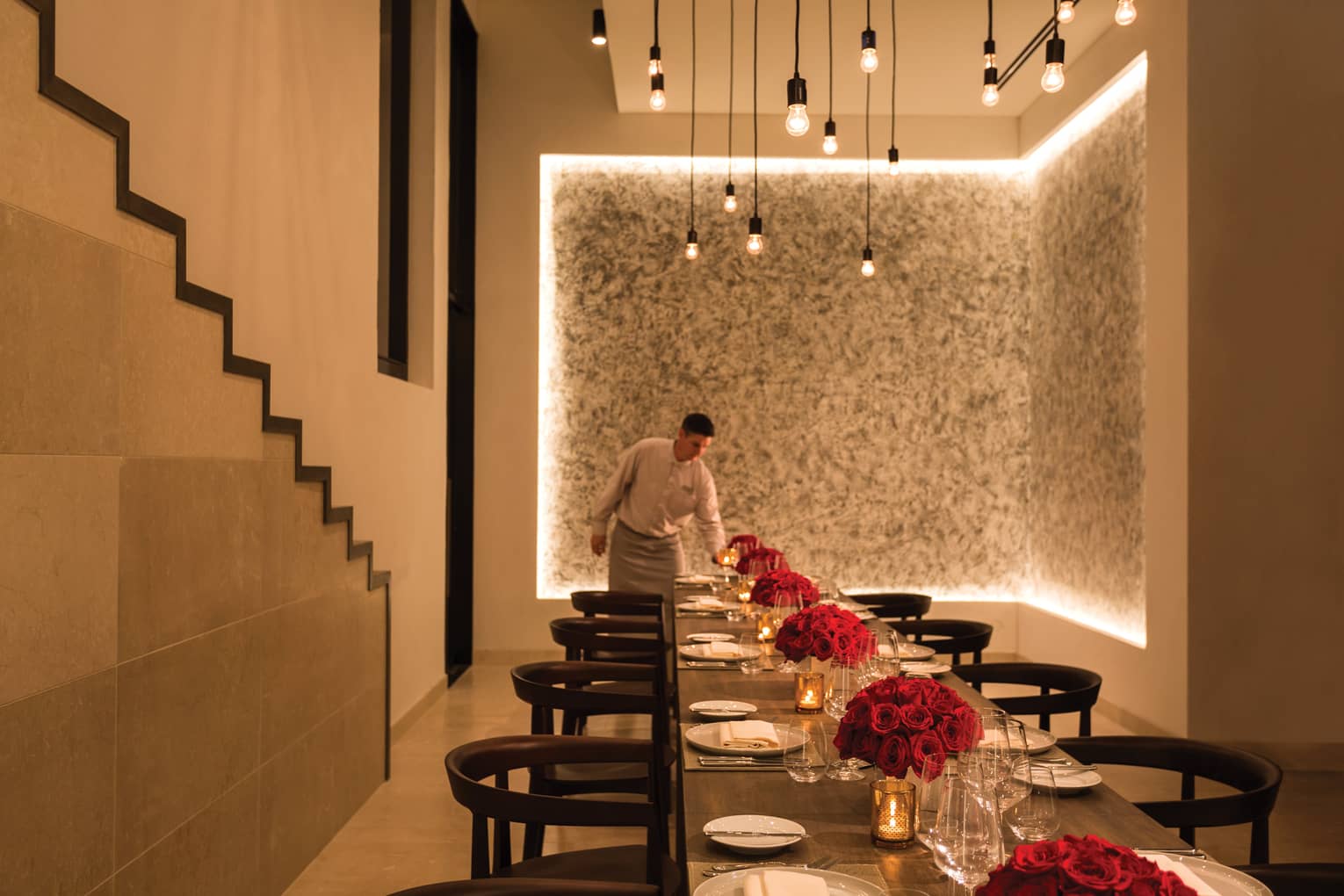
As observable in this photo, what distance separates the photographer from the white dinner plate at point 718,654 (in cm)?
359

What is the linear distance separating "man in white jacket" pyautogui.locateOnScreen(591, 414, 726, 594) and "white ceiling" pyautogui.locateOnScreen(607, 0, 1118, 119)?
2.30 meters

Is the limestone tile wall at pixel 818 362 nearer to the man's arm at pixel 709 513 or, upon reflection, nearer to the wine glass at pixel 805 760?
the man's arm at pixel 709 513

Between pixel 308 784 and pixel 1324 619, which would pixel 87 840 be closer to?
pixel 308 784

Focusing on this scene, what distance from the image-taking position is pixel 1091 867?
1.23 metres

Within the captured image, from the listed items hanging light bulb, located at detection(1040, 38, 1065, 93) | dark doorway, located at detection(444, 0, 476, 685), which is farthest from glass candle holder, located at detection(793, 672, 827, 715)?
dark doorway, located at detection(444, 0, 476, 685)

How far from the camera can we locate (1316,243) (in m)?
5.18

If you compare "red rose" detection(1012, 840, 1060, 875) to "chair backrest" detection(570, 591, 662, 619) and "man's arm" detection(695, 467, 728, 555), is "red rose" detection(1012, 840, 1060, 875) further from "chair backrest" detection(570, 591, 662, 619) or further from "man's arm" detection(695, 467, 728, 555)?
"man's arm" detection(695, 467, 728, 555)

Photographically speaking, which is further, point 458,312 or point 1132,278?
point 458,312

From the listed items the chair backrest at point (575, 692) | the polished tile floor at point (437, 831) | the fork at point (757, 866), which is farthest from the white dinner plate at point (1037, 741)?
the polished tile floor at point (437, 831)

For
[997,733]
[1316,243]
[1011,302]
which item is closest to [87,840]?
[997,733]

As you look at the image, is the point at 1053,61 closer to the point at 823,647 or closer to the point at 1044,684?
the point at 823,647

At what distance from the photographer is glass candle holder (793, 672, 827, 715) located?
113 inches

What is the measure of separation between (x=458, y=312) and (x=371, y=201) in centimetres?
255

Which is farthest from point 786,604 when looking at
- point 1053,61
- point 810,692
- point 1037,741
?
point 1053,61
